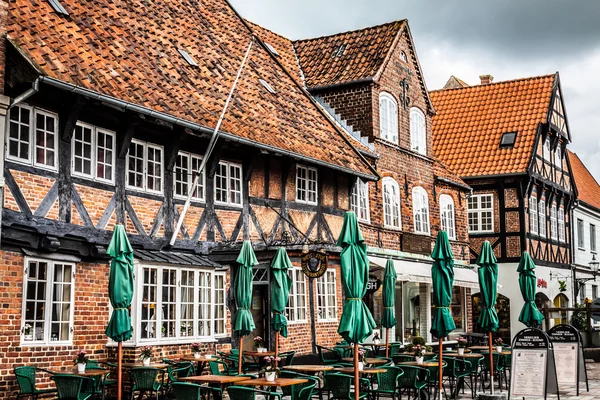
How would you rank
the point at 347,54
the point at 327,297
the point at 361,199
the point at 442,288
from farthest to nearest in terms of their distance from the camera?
the point at 347,54
the point at 361,199
the point at 327,297
the point at 442,288

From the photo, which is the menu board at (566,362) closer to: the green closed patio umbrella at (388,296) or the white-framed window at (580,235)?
the green closed patio umbrella at (388,296)

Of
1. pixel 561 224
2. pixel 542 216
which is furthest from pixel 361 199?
pixel 561 224

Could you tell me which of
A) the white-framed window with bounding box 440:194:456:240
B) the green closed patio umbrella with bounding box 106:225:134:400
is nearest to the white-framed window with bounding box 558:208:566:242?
the white-framed window with bounding box 440:194:456:240

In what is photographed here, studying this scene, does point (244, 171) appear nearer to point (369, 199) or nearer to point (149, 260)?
point (149, 260)

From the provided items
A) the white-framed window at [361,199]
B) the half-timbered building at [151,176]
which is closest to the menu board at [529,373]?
the half-timbered building at [151,176]

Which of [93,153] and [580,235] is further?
[580,235]

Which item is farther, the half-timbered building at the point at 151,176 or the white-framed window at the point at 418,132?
the white-framed window at the point at 418,132

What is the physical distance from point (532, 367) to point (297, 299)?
24.1 ft

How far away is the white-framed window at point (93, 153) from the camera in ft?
50.2

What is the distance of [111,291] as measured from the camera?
13.3 metres

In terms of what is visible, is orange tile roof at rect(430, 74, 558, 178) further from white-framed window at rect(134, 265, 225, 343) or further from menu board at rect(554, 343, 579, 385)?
white-framed window at rect(134, 265, 225, 343)

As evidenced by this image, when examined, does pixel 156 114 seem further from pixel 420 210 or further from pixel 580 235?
pixel 580 235

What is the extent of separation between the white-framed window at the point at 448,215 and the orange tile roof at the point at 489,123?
13.6ft

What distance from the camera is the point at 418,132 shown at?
2862 centimetres
